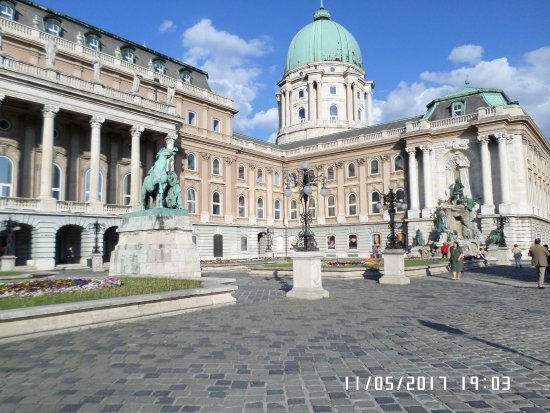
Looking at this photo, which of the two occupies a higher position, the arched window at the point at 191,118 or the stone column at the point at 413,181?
the arched window at the point at 191,118

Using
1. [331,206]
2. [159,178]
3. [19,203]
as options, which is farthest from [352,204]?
[159,178]

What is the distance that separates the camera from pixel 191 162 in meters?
45.4

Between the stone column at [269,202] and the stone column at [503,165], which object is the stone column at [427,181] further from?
the stone column at [269,202]

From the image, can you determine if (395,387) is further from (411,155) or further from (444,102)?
(444,102)

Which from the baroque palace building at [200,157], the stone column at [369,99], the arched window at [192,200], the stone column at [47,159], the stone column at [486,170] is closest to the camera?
the stone column at [47,159]

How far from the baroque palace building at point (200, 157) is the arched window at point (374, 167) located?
0.42ft

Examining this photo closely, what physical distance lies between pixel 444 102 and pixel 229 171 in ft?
88.1

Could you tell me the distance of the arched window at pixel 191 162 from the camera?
147 feet

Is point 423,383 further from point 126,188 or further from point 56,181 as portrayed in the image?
point 126,188

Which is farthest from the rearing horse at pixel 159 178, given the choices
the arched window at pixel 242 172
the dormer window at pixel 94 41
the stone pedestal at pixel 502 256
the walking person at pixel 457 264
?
the arched window at pixel 242 172

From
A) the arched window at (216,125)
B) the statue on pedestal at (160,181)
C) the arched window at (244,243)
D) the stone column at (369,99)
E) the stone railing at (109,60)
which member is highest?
the stone column at (369,99)

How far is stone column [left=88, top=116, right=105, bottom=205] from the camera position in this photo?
33.6m

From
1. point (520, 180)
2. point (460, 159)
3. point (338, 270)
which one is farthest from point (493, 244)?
point (338, 270)

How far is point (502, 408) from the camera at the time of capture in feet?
14.0
